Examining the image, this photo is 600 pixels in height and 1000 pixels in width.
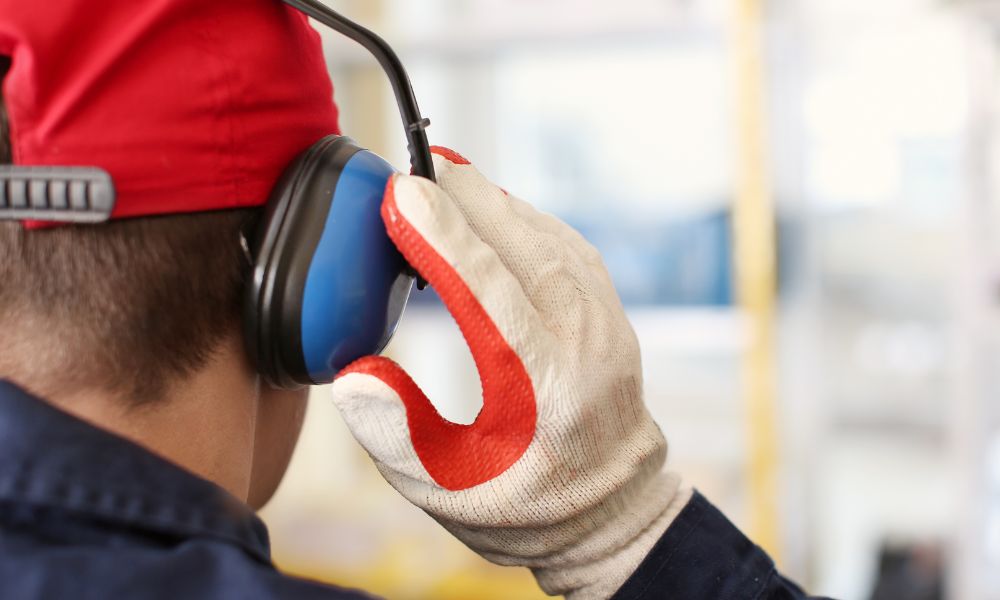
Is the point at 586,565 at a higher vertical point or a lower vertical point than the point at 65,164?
lower

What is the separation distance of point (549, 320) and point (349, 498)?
1678 millimetres

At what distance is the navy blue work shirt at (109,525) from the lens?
48cm

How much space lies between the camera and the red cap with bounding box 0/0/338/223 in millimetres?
550

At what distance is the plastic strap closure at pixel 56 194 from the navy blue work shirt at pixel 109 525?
0.32 ft

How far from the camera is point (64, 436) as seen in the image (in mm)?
532

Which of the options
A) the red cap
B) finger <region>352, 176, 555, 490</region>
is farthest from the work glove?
the red cap

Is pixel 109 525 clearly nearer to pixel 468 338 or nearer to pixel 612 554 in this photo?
pixel 468 338

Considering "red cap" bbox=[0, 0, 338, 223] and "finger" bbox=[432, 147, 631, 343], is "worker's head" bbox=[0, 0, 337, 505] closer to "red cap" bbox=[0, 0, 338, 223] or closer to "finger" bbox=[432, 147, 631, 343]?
"red cap" bbox=[0, 0, 338, 223]

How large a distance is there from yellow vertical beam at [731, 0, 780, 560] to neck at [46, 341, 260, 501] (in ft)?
3.89

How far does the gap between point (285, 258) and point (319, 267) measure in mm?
23

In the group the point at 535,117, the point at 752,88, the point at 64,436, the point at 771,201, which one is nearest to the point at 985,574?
the point at 771,201

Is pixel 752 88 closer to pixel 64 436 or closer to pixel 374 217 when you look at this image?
pixel 374 217

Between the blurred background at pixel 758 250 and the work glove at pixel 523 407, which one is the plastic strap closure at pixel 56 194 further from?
the blurred background at pixel 758 250

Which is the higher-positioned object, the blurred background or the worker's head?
the worker's head
